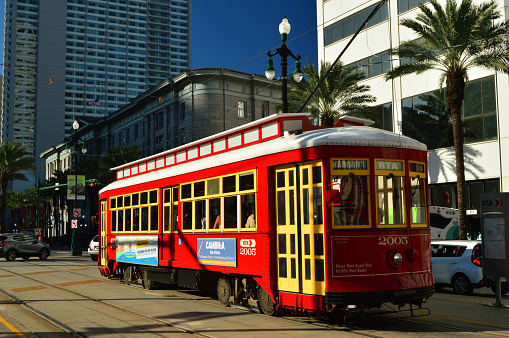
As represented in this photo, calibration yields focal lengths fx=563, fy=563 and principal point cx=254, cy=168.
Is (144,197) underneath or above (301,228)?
above

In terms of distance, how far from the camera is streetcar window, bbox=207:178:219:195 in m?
11.3

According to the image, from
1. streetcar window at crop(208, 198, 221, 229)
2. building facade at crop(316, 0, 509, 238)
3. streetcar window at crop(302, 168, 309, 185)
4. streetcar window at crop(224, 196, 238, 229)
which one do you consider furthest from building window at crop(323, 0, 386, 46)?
streetcar window at crop(302, 168, 309, 185)

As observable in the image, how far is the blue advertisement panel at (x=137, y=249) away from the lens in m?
14.2

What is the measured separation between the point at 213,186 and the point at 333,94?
63.1 ft

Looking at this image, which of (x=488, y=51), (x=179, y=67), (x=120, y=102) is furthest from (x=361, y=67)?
(x=179, y=67)

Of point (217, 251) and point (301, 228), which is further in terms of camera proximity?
point (217, 251)

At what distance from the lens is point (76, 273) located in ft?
67.7

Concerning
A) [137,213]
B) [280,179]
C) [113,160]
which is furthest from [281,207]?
[113,160]

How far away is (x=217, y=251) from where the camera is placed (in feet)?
36.6

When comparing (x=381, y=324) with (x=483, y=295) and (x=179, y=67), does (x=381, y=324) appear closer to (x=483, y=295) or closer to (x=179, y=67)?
(x=483, y=295)

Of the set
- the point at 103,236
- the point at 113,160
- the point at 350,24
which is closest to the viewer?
the point at 103,236

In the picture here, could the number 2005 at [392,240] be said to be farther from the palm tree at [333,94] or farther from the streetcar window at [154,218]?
the palm tree at [333,94]

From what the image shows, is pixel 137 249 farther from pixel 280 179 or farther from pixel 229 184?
pixel 280 179

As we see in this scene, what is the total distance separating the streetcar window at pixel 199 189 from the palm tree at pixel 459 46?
14.6 meters
